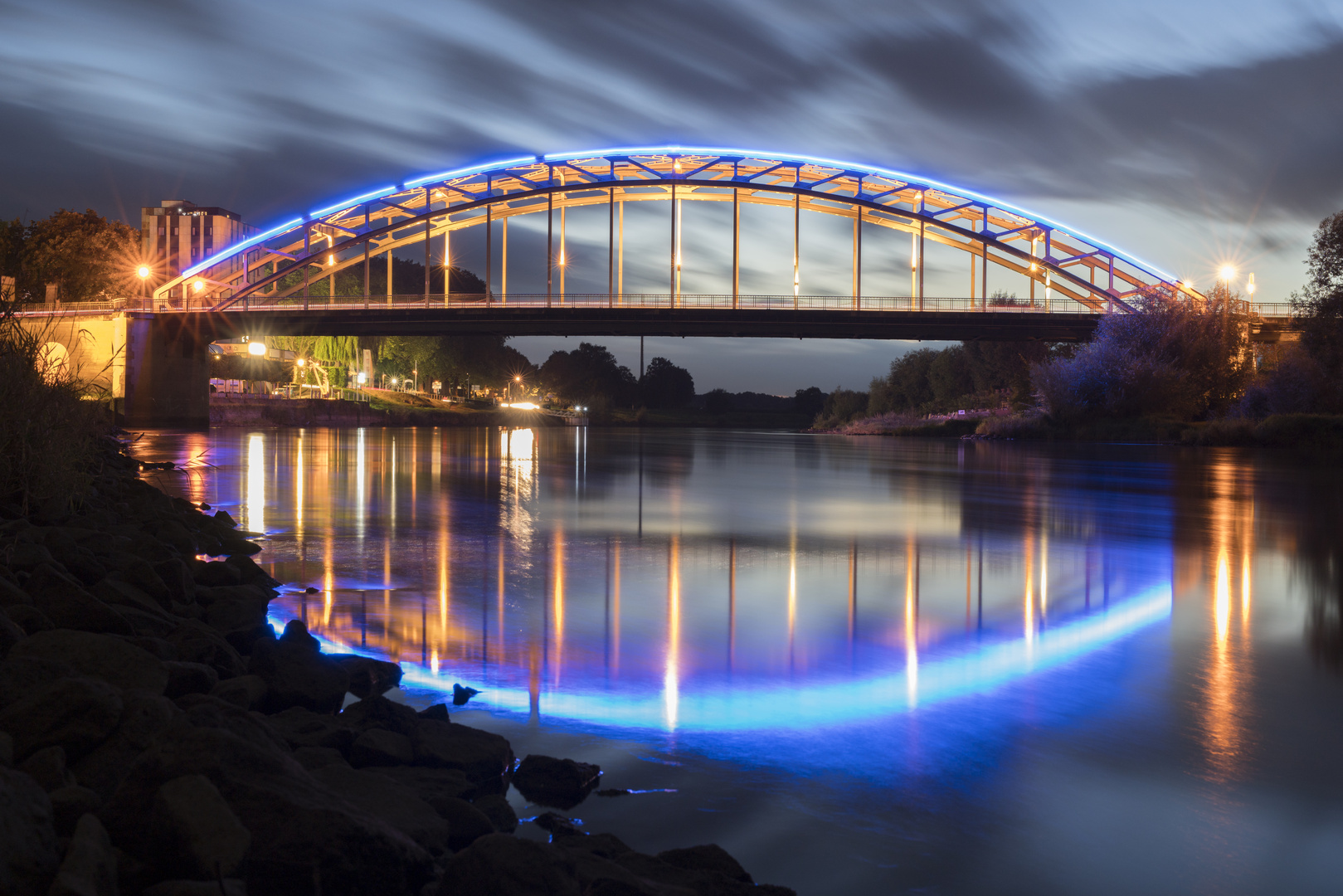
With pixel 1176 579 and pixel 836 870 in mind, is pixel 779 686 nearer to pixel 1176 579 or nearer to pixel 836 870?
pixel 836 870

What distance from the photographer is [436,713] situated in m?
4.44

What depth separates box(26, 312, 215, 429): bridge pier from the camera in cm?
6300

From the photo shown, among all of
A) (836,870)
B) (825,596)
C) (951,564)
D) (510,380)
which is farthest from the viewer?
(510,380)

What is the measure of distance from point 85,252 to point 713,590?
3996 inches

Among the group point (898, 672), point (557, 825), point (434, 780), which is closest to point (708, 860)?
point (557, 825)

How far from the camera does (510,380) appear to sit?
388 feet

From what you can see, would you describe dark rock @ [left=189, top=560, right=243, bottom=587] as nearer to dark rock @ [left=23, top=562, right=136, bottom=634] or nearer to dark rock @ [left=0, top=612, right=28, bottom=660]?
dark rock @ [left=23, top=562, right=136, bottom=634]

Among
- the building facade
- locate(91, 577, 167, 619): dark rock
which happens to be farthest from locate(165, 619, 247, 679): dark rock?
the building facade

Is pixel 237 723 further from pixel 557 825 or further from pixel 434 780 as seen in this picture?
pixel 557 825

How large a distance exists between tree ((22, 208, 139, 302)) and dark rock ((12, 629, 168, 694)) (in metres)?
90.9

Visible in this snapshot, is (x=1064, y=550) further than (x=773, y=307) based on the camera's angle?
No

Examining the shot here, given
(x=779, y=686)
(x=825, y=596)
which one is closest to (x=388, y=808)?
(x=779, y=686)

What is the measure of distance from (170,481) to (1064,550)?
50.6 ft

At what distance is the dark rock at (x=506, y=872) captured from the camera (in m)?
2.66
